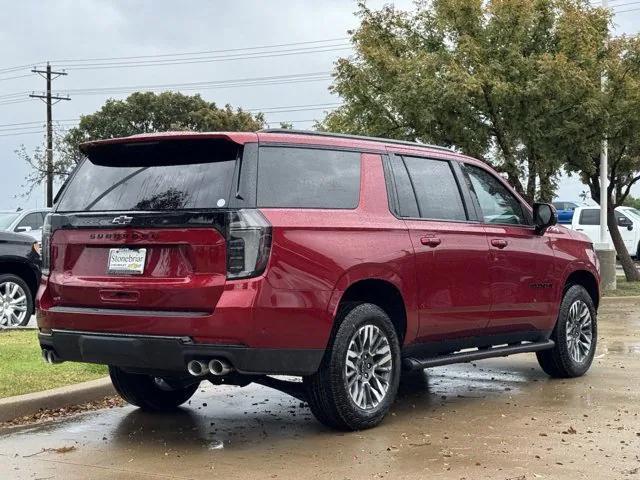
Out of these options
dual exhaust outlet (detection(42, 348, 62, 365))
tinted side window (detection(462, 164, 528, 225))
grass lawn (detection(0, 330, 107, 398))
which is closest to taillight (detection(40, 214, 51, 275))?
dual exhaust outlet (detection(42, 348, 62, 365))

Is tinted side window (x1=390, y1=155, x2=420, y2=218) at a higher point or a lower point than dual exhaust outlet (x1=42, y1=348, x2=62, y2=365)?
higher

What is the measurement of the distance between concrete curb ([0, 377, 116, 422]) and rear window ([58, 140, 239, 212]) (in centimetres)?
152

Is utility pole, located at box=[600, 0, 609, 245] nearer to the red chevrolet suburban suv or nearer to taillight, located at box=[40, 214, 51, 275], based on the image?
the red chevrolet suburban suv

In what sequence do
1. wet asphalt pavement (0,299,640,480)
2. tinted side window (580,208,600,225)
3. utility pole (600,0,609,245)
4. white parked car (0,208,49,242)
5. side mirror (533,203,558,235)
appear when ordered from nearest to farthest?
1. wet asphalt pavement (0,299,640,480)
2. side mirror (533,203,558,235)
3. utility pole (600,0,609,245)
4. white parked car (0,208,49,242)
5. tinted side window (580,208,600,225)

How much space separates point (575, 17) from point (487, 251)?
11.6 meters

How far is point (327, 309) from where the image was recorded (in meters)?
5.80

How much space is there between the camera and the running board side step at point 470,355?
6676mm

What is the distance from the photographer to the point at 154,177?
5.96 m

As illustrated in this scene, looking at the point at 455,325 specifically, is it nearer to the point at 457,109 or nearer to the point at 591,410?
the point at 591,410

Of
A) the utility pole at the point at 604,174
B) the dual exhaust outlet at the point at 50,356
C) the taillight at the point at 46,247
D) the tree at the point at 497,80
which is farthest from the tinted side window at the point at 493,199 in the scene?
the utility pole at the point at 604,174

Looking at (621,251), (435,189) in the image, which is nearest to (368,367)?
(435,189)

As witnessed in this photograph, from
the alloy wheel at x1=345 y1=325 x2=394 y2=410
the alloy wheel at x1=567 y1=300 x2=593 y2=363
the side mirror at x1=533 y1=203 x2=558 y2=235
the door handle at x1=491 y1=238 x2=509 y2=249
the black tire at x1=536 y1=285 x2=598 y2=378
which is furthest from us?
the alloy wheel at x1=567 y1=300 x2=593 y2=363

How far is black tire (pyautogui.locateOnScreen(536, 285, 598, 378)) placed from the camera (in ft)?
27.3

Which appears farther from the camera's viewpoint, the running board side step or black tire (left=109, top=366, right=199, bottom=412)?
black tire (left=109, top=366, right=199, bottom=412)
